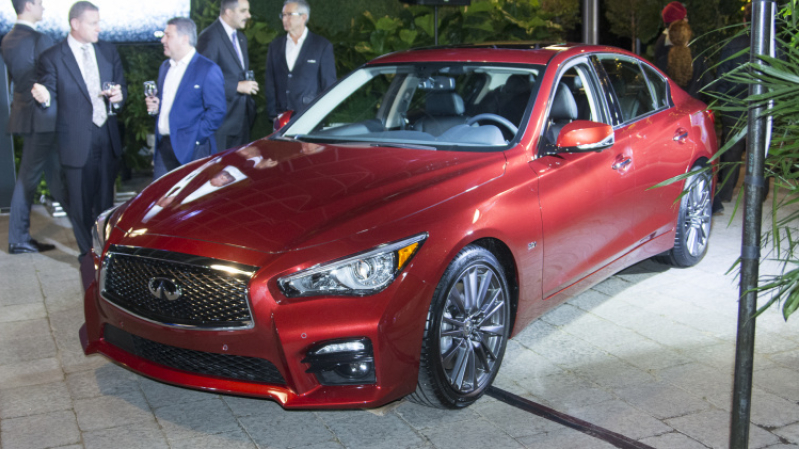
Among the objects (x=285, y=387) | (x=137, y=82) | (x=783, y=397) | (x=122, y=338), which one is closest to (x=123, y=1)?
(x=137, y=82)

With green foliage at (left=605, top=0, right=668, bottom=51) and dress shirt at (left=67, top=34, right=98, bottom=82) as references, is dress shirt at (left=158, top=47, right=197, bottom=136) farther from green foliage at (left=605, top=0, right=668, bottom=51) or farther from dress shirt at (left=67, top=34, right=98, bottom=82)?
green foliage at (left=605, top=0, right=668, bottom=51)

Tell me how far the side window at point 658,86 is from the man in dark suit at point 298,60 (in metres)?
3.00

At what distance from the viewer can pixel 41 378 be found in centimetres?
439

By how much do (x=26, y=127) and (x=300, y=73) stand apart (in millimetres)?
2336

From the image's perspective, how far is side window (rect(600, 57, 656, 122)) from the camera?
5.45m

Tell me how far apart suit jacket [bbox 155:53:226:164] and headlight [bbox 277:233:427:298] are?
338cm

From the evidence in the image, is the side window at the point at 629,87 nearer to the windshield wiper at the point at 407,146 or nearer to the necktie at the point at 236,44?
the windshield wiper at the point at 407,146

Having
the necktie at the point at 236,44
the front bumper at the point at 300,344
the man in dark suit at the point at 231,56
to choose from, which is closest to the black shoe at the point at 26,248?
the man in dark suit at the point at 231,56

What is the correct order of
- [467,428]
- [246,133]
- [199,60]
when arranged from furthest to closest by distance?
[246,133] < [199,60] < [467,428]

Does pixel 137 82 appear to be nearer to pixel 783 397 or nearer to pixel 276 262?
pixel 276 262

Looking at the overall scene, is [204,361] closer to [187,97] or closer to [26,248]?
[187,97]

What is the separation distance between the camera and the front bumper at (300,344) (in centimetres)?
340

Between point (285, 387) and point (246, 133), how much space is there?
4988 mm

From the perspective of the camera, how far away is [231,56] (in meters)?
7.73
